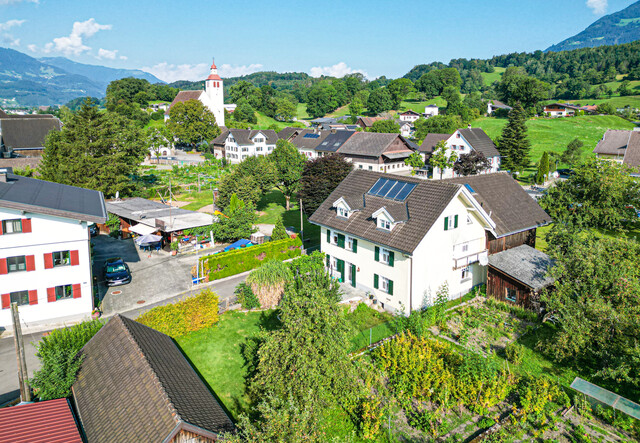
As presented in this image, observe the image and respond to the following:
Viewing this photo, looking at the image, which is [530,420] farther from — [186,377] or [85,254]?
[85,254]

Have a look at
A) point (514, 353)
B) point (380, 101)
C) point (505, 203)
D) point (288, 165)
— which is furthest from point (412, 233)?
point (380, 101)

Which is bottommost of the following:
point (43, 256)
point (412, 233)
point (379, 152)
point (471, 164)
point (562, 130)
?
point (43, 256)

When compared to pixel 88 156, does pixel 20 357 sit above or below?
below

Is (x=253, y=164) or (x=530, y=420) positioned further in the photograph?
(x=253, y=164)

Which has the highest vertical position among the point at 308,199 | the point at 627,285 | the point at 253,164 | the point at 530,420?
the point at 253,164

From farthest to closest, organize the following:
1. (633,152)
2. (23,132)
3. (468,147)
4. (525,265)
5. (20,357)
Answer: (23,132), (468,147), (633,152), (525,265), (20,357)

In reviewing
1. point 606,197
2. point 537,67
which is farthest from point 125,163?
point 537,67

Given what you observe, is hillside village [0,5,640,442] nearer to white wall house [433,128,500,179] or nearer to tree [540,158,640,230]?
tree [540,158,640,230]

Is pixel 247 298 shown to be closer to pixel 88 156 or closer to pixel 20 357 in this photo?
pixel 20 357
